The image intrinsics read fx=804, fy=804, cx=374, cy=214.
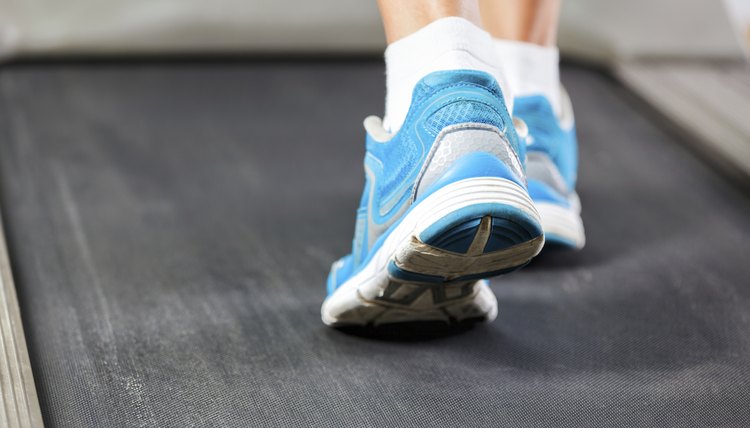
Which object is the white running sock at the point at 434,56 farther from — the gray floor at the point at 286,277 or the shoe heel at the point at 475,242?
the gray floor at the point at 286,277

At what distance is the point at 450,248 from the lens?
0.75 metres

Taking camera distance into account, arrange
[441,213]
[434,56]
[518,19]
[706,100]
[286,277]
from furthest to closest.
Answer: [706,100] < [518,19] < [286,277] < [434,56] < [441,213]

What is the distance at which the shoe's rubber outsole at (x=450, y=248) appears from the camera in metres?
0.74

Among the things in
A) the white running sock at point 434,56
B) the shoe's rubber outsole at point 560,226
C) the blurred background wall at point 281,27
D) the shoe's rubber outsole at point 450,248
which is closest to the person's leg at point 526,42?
the shoe's rubber outsole at point 560,226

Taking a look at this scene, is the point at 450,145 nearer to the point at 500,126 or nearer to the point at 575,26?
the point at 500,126

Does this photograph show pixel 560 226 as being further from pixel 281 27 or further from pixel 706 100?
pixel 281 27

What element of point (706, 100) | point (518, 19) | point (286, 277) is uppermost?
point (518, 19)

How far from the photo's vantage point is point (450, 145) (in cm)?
80

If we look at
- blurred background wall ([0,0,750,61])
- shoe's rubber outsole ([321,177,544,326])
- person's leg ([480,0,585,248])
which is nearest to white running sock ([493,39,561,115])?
person's leg ([480,0,585,248])

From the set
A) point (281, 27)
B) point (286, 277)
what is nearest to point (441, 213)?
point (286, 277)

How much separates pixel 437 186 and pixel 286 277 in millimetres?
400

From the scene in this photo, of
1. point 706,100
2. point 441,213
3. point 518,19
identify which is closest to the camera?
point 441,213

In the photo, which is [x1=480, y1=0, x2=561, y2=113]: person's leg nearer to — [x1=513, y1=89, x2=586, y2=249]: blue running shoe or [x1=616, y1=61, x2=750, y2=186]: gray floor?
[x1=513, y1=89, x2=586, y2=249]: blue running shoe

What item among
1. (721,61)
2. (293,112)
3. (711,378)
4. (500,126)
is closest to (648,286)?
(711,378)
